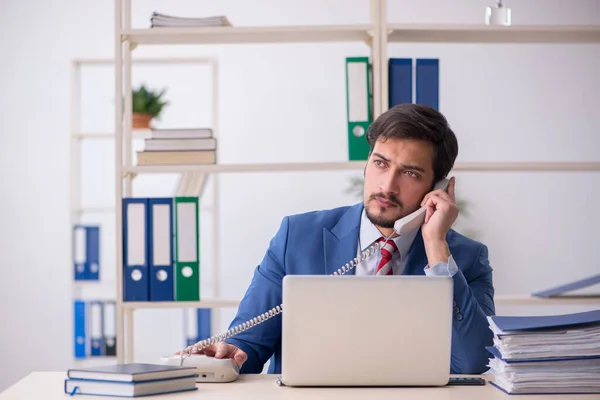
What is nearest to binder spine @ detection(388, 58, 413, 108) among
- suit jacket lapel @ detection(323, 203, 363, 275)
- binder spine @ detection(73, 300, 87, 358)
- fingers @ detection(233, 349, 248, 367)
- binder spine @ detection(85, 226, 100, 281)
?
suit jacket lapel @ detection(323, 203, 363, 275)

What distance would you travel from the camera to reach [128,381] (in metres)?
1.44

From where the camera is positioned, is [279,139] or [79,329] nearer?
[79,329]

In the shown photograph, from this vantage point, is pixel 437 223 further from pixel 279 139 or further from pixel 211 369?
pixel 279 139

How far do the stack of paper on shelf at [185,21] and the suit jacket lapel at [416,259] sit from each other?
1173 millimetres

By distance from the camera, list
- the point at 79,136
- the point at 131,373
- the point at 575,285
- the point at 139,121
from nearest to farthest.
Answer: the point at 131,373
the point at 575,285
the point at 139,121
the point at 79,136

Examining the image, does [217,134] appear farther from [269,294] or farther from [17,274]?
[269,294]

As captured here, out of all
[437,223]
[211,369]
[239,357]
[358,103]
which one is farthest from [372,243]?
[358,103]

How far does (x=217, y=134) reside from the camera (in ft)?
16.0

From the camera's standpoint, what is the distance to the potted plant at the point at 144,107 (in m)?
4.35

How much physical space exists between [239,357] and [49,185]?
361 centimetres

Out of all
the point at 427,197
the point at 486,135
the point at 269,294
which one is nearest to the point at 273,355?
the point at 269,294

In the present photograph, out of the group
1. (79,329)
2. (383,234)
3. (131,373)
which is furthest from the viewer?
(79,329)

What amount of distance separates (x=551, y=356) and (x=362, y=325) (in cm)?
36

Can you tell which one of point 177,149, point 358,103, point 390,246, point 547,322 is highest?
point 358,103
